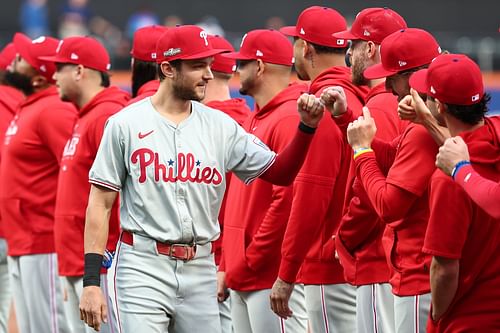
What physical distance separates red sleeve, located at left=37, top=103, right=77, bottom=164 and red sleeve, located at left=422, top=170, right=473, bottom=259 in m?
3.80

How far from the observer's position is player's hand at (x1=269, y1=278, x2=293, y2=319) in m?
6.01

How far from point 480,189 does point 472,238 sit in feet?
1.13

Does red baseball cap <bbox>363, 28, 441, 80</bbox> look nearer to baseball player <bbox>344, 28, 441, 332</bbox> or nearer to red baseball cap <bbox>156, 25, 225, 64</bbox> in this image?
baseball player <bbox>344, 28, 441, 332</bbox>

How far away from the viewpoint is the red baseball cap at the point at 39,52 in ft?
27.8

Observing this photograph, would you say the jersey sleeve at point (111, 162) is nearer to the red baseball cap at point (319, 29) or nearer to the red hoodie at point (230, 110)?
the red baseball cap at point (319, 29)

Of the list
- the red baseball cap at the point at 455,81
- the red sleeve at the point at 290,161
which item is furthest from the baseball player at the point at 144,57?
the red baseball cap at the point at 455,81

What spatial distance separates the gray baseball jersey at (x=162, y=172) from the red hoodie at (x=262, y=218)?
71cm

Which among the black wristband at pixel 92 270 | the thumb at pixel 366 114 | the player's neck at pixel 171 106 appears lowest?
the black wristband at pixel 92 270

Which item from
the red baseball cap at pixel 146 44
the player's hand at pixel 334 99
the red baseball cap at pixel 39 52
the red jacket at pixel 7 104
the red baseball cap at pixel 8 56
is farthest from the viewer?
the red baseball cap at pixel 8 56

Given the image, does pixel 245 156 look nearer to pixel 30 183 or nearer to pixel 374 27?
pixel 374 27

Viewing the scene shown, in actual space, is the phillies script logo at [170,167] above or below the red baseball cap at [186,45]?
below

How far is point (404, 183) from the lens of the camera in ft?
16.5

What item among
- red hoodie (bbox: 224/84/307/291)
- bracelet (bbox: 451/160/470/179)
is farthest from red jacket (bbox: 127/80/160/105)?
bracelet (bbox: 451/160/470/179)

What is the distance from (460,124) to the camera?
4633mm
